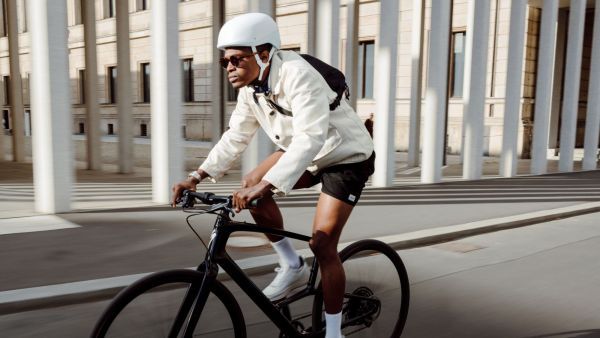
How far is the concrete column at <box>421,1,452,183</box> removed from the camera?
436 inches

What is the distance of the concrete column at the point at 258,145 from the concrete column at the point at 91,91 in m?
5.44

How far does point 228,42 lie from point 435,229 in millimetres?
4856

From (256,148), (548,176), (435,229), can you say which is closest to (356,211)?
(435,229)

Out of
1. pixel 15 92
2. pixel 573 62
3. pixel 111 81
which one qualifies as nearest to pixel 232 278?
pixel 15 92

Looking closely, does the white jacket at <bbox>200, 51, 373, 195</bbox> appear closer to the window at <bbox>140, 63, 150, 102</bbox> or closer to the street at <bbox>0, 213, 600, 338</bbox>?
the street at <bbox>0, 213, 600, 338</bbox>

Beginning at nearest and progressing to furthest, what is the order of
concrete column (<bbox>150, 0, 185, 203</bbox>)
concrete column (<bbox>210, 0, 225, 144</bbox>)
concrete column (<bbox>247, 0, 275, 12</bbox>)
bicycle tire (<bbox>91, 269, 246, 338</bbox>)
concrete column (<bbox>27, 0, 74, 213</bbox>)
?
bicycle tire (<bbox>91, 269, 246, 338</bbox>)
concrete column (<bbox>27, 0, 74, 213</bbox>)
concrete column (<bbox>150, 0, 185, 203</bbox>)
concrete column (<bbox>247, 0, 275, 12</bbox>)
concrete column (<bbox>210, 0, 225, 144</bbox>)

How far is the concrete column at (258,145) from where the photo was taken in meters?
8.72

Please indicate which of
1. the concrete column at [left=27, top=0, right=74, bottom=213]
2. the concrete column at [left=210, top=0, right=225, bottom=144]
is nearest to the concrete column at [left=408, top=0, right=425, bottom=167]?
the concrete column at [left=210, top=0, right=225, bottom=144]

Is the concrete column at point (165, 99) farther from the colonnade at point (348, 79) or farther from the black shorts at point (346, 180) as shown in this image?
the black shorts at point (346, 180)

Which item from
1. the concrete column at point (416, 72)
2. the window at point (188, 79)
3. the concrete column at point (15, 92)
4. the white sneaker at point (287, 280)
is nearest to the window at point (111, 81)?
the window at point (188, 79)

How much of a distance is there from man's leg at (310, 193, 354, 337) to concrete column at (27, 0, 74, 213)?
5.41 metres

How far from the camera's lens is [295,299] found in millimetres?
2949

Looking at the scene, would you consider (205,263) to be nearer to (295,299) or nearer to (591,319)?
(295,299)

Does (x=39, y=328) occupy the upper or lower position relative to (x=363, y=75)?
lower
